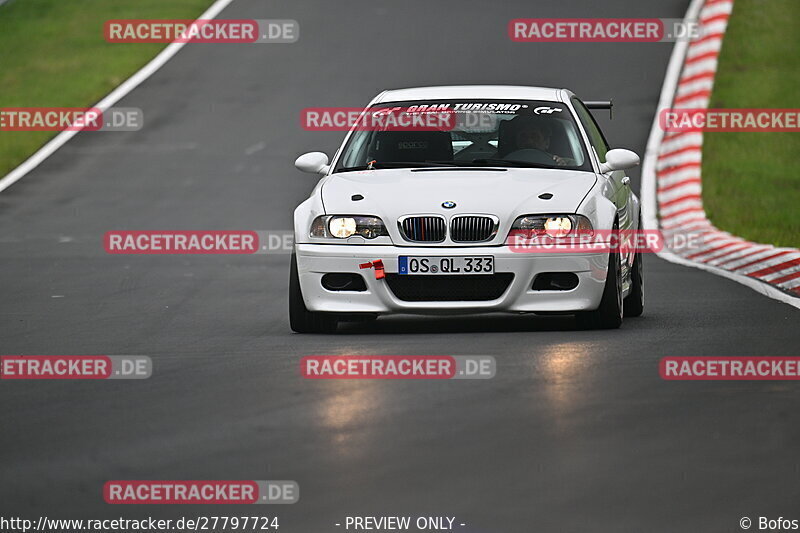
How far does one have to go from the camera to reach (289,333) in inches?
429

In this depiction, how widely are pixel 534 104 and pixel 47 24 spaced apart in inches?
866

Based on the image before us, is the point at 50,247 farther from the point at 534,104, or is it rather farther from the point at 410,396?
the point at 410,396

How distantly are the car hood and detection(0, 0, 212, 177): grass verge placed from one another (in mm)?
13052

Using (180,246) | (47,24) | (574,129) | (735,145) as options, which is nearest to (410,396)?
(574,129)

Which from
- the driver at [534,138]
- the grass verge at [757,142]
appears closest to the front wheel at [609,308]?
the driver at [534,138]

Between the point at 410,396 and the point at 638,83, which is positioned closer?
the point at 410,396

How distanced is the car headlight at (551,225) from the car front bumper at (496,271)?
135mm

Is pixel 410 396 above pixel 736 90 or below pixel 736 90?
above

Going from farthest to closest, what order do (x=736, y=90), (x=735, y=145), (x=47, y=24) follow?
(x=47, y=24)
(x=736, y=90)
(x=735, y=145)

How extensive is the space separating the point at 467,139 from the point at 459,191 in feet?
4.34

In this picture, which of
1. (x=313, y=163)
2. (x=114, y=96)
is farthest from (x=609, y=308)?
(x=114, y=96)

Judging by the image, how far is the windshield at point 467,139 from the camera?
36.9 feet

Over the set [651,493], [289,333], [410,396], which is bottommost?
[289,333]

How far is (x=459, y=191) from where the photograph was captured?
10.4m
